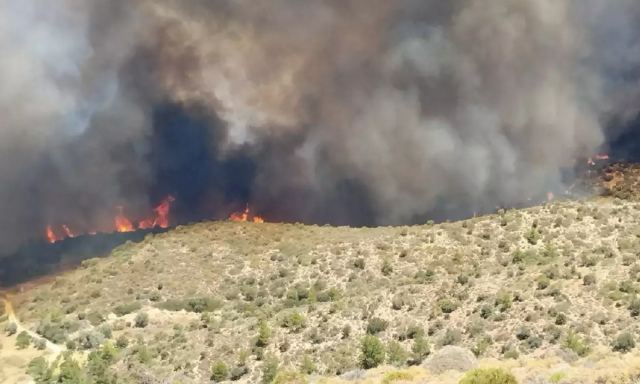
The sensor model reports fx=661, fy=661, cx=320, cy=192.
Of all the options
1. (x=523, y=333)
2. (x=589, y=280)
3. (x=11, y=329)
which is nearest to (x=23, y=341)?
(x=11, y=329)

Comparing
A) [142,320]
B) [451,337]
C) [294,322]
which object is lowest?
[451,337]

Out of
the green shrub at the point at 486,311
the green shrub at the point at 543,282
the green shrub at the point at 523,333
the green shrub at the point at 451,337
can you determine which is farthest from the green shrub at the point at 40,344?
the green shrub at the point at 543,282

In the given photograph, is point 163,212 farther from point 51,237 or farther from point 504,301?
point 504,301

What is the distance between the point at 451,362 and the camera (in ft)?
122

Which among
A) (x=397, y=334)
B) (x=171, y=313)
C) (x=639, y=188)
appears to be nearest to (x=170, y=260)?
(x=171, y=313)

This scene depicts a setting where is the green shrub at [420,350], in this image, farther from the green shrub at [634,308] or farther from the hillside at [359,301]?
the green shrub at [634,308]

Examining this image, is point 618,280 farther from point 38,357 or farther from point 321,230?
point 38,357

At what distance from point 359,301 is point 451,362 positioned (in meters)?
23.3

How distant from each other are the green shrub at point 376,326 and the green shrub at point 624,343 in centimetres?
1833

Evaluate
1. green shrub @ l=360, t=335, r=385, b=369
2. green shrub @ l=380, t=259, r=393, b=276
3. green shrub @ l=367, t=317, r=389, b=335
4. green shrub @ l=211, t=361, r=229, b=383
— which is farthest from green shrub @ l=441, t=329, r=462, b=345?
green shrub @ l=380, t=259, r=393, b=276

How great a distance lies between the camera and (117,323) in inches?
2694

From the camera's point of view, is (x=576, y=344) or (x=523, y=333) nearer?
(x=576, y=344)

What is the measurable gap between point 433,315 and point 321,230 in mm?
39364

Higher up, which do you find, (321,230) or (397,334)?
(321,230)
